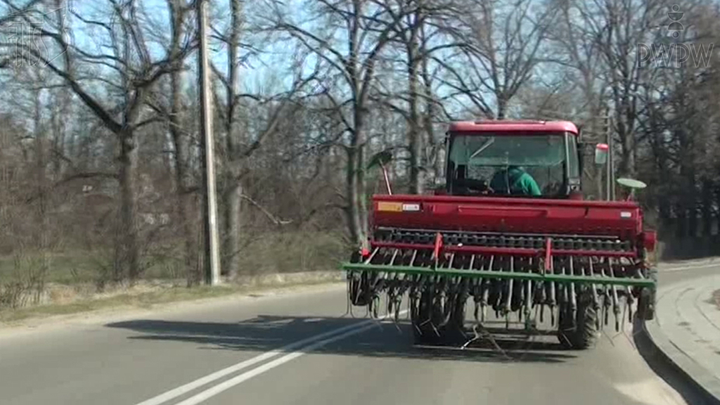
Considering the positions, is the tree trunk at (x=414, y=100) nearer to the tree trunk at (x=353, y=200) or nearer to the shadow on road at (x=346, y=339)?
the tree trunk at (x=353, y=200)

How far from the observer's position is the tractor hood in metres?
12.1

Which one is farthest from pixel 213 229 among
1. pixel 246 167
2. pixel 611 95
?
pixel 611 95

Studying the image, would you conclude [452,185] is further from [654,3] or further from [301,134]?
[654,3]

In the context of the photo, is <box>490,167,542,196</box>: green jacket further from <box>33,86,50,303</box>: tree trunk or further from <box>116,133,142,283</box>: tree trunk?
<box>116,133,142,283</box>: tree trunk

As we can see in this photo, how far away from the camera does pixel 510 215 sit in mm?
12336

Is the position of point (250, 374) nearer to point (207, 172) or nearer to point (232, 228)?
point (207, 172)

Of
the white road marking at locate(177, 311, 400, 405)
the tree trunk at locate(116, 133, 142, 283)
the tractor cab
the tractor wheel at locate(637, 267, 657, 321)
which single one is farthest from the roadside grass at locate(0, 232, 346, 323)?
the tractor wheel at locate(637, 267, 657, 321)

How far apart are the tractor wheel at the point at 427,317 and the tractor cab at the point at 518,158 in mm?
2500

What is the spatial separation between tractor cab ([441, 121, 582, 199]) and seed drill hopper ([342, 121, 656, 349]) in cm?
198

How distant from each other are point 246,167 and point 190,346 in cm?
2733

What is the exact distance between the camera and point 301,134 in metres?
43.2

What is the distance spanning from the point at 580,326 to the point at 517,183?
2869mm

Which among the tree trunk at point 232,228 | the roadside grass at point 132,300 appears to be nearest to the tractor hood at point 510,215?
the roadside grass at point 132,300

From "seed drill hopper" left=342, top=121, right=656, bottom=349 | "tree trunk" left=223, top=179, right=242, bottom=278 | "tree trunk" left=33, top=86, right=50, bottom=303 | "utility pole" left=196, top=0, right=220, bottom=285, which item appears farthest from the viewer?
"tree trunk" left=223, top=179, right=242, bottom=278
